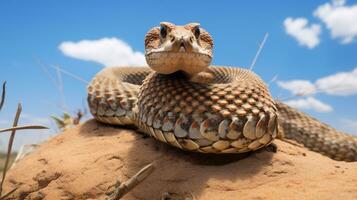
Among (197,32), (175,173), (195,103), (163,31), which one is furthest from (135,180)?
(197,32)

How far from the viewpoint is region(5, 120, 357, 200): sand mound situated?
3301 millimetres

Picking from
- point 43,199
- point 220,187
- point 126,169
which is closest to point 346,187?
point 220,187

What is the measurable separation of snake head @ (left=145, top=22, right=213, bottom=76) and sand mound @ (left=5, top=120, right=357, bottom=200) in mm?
898

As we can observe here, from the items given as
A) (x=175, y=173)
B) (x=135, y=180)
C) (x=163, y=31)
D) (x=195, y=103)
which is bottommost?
(x=175, y=173)

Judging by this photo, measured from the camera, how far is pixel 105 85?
6012 mm

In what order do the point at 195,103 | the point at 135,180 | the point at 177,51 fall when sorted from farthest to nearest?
1. the point at 195,103
2. the point at 177,51
3. the point at 135,180

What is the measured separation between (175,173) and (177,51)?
1146 millimetres

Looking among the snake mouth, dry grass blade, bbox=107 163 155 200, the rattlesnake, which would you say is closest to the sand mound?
the rattlesnake

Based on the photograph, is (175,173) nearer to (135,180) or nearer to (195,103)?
(195,103)

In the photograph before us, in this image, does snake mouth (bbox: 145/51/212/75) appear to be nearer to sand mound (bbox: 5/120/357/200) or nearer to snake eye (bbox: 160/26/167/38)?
snake eye (bbox: 160/26/167/38)

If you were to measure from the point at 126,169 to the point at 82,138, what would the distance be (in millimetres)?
1690

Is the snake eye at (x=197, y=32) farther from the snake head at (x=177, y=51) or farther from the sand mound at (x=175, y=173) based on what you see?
the sand mound at (x=175, y=173)

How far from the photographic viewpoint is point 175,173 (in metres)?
3.75

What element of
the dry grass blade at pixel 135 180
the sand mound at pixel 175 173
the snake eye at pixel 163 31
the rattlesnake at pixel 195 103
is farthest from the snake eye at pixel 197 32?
the dry grass blade at pixel 135 180
